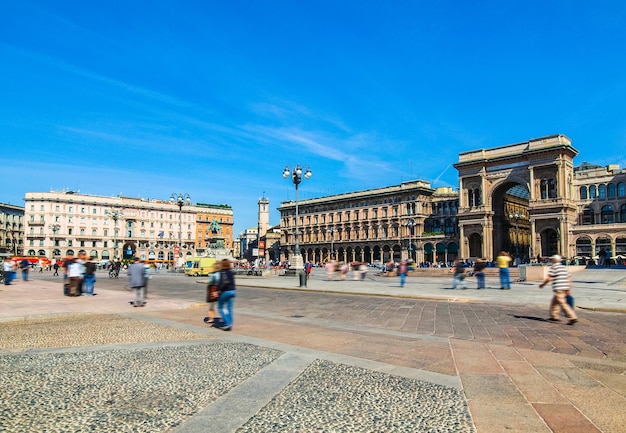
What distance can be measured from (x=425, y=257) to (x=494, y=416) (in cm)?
7672

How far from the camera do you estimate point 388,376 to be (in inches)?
210

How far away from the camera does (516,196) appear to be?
242ft

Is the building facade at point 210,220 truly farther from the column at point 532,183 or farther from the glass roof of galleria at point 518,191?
the column at point 532,183

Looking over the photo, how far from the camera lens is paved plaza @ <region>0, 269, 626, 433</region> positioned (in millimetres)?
3896

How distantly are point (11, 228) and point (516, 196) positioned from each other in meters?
109

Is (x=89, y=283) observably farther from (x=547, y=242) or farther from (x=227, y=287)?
(x=547, y=242)

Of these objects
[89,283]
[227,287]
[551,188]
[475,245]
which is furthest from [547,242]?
[227,287]

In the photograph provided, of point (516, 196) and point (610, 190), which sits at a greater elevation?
point (516, 196)

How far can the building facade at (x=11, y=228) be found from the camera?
98.4 m

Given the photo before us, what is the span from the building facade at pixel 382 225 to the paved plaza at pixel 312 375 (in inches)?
2521

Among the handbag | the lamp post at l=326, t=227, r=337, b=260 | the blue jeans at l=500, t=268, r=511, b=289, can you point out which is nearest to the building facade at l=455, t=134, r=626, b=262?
the lamp post at l=326, t=227, r=337, b=260


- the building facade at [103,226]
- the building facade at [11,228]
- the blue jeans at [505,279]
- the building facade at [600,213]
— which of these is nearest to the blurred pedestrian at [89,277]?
the blue jeans at [505,279]

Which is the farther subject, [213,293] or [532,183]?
[532,183]

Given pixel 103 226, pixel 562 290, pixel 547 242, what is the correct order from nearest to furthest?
pixel 562 290, pixel 547 242, pixel 103 226
